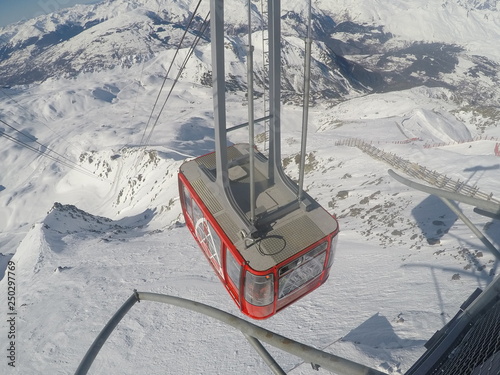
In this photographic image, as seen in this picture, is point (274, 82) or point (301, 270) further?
point (274, 82)

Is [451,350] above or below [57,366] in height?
above

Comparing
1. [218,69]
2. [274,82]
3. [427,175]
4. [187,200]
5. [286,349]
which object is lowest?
[427,175]

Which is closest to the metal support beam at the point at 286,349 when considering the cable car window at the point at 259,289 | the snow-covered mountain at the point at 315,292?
the cable car window at the point at 259,289

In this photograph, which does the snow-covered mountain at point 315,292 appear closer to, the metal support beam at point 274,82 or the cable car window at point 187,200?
the metal support beam at point 274,82

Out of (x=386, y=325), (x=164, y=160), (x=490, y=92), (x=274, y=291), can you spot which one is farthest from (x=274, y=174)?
(x=490, y=92)

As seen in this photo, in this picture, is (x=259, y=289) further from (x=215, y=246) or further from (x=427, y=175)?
(x=427, y=175)

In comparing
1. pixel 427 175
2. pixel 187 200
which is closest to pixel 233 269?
pixel 187 200

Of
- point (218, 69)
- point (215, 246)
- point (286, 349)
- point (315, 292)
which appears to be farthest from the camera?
point (315, 292)

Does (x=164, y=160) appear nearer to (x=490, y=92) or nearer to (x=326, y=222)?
(x=326, y=222)
